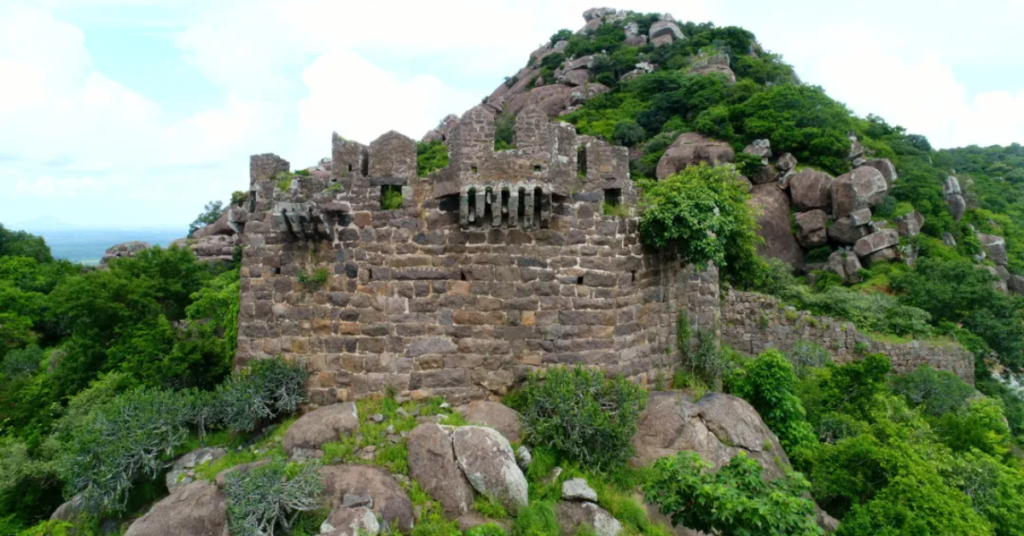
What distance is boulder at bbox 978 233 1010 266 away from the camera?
29422 millimetres

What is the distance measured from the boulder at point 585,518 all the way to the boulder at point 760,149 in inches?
1182

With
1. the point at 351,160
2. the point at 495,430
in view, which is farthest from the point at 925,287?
the point at 351,160

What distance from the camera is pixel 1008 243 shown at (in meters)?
31.6

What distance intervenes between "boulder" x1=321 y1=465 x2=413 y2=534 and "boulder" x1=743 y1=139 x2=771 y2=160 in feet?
103

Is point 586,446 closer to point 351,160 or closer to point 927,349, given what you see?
point 351,160

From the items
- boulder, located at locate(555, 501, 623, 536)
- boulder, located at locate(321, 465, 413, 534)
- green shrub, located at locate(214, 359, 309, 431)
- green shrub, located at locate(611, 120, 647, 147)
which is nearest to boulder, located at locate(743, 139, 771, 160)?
green shrub, located at locate(611, 120, 647, 147)

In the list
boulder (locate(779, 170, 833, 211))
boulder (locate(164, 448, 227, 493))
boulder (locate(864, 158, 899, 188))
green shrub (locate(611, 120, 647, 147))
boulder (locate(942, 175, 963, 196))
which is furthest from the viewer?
green shrub (locate(611, 120, 647, 147))

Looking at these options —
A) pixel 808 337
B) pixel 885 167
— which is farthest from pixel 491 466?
pixel 885 167

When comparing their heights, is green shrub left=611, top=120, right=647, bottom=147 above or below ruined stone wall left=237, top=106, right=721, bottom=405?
above

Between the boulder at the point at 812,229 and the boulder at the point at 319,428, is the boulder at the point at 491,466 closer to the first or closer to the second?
the boulder at the point at 319,428

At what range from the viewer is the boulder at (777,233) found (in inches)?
1118

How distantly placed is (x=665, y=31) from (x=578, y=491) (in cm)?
6536

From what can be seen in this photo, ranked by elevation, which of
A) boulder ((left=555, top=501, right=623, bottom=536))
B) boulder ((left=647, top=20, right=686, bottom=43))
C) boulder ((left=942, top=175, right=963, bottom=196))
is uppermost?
boulder ((left=647, top=20, right=686, bottom=43))

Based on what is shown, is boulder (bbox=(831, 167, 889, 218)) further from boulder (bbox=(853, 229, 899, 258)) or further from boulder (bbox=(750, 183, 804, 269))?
boulder (bbox=(750, 183, 804, 269))
